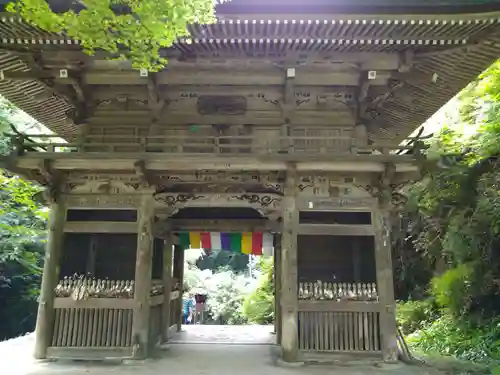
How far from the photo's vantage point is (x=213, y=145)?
8492 millimetres

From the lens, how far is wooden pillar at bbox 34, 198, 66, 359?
848 centimetres

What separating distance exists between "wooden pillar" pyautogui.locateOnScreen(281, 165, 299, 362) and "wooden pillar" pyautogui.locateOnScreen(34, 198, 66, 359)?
4543mm

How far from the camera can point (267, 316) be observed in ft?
63.7

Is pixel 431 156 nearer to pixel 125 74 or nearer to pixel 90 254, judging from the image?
pixel 125 74

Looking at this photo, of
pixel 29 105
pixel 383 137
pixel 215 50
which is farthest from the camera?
pixel 383 137

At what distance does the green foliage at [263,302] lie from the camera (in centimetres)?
1941

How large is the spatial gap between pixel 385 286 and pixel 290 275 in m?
1.86

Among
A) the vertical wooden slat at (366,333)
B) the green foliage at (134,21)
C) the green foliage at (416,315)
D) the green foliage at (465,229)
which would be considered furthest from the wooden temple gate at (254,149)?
the green foliage at (416,315)

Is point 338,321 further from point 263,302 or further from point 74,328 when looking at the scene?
point 263,302

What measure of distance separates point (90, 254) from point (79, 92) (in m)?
3.62

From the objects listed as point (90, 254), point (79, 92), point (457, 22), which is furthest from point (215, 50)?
point (90, 254)

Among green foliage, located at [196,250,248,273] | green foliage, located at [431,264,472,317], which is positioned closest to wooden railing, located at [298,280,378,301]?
green foliage, located at [431,264,472,317]

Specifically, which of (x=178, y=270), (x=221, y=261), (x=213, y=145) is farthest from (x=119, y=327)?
(x=221, y=261)

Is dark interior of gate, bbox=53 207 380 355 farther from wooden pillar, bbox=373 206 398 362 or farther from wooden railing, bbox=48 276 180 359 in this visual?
wooden pillar, bbox=373 206 398 362
